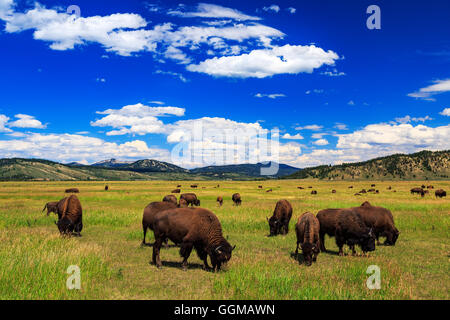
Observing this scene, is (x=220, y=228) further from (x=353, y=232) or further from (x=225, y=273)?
(x=353, y=232)

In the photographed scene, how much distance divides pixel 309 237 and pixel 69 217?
42.9 feet

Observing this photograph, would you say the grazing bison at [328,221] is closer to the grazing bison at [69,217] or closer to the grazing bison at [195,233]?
the grazing bison at [195,233]

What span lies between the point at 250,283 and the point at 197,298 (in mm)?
1893

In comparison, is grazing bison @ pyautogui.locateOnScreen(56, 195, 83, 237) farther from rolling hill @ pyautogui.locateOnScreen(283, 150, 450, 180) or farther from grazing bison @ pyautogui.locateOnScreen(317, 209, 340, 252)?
rolling hill @ pyautogui.locateOnScreen(283, 150, 450, 180)

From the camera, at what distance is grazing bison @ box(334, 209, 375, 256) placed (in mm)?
13109

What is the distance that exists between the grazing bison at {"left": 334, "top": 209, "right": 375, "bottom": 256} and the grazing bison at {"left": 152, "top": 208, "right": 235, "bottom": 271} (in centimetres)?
599

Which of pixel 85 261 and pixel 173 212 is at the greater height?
pixel 173 212

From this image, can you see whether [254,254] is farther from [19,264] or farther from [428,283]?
[19,264]

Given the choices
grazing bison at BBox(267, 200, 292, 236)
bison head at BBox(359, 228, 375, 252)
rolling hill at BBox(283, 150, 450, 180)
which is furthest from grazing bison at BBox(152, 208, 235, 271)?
rolling hill at BBox(283, 150, 450, 180)

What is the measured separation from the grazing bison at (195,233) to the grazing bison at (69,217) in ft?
25.5

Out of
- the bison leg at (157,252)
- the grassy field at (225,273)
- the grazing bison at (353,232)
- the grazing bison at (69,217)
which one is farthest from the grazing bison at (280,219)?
the grazing bison at (69,217)

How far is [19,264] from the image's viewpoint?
374 inches

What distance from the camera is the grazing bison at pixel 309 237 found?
450 inches
